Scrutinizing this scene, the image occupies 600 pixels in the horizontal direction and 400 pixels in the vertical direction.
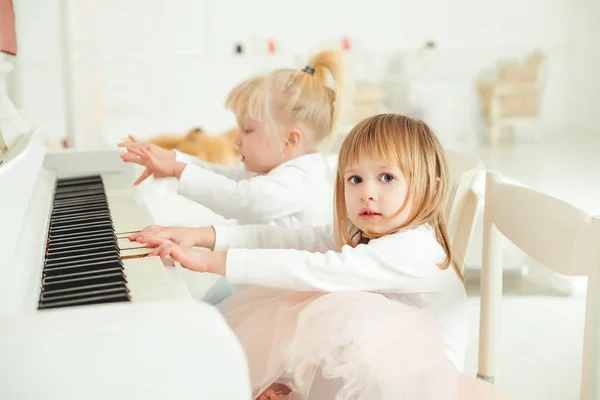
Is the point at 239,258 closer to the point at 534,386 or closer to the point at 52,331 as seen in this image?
the point at 52,331

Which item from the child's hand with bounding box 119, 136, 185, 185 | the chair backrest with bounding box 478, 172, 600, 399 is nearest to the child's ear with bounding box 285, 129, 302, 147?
the child's hand with bounding box 119, 136, 185, 185

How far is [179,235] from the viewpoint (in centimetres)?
133

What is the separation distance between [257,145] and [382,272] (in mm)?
656

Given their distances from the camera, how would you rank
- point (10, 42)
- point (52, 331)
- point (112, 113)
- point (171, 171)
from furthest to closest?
point (112, 113) → point (10, 42) → point (171, 171) → point (52, 331)

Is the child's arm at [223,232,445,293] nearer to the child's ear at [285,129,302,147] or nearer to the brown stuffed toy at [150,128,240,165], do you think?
the child's ear at [285,129,302,147]

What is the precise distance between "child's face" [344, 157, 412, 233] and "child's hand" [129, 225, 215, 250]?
27 centimetres

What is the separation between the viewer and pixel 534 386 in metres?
2.19

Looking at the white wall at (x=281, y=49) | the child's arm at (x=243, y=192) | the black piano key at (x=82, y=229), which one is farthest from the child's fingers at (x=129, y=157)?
the white wall at (x=281, y=49)

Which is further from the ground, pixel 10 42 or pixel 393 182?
pixel 10 42

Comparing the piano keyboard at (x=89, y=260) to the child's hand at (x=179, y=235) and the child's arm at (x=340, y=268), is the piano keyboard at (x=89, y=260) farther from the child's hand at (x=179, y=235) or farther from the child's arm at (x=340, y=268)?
the child's arm at (x=340, y=268)

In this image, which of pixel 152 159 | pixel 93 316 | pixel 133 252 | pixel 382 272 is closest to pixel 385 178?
pixel 382 272

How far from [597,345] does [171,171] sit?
987mm

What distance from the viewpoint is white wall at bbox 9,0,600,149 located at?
6488mm

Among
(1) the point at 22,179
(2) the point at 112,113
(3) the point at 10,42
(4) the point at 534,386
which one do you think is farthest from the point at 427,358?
(2) the point at 112,113
